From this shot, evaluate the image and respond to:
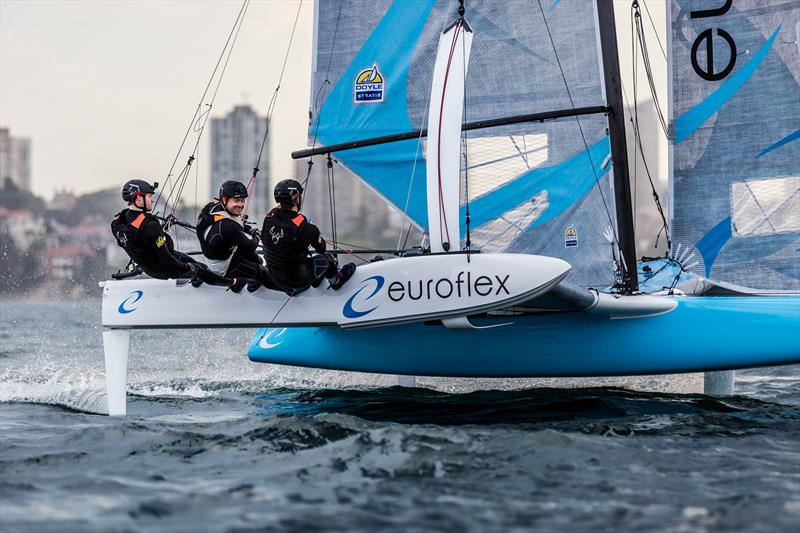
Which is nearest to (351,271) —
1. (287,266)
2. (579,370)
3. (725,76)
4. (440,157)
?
(287,266)

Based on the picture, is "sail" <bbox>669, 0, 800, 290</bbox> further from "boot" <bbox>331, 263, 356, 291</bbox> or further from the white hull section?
"boot" <bbox>331, 263, 356, 291</bbox>

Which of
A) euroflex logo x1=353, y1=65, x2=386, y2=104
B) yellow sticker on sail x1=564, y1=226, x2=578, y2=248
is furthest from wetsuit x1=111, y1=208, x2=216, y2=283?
yellow sticker on sail x1=564, y1=226, x2=578, y2=248

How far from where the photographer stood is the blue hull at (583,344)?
6371 mm

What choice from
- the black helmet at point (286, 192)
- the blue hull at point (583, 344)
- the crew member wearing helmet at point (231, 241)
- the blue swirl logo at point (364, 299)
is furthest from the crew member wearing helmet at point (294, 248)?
the blue hull at point (583, 344)

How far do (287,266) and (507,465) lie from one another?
2.09 m

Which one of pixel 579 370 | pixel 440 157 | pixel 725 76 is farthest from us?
pixel 725 76

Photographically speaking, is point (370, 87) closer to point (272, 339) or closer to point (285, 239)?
point (272, 339)

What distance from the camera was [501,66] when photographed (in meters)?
7.80

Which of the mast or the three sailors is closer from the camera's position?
the three sailors

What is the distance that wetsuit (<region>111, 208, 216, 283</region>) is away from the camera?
6.01m

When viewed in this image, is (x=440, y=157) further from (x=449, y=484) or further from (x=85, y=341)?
(x=85, y=341)

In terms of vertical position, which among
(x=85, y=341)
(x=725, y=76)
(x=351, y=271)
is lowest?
(x=85, y=341)

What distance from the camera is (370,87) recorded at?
7.98 metres

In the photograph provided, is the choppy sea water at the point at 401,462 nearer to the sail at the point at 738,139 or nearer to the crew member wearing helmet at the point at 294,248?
the crew member wearing helmet at the point at 294,248
